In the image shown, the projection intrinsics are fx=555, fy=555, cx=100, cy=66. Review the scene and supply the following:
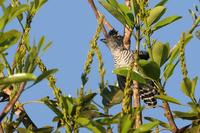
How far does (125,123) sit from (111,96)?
841 millimetres

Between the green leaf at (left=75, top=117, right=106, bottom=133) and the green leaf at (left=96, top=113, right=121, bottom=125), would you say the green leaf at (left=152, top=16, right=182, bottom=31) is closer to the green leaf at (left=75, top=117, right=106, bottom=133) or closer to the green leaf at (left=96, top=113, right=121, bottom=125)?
the green leaf at (left=96, top=113, right=121, bottom=125)

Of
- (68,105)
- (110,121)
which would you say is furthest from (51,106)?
(110,121)

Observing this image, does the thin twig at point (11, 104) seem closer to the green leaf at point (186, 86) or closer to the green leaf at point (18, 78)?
the green leaf at point (18, 78)

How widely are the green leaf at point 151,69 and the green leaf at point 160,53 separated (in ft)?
0.26

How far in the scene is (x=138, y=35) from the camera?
1998mm

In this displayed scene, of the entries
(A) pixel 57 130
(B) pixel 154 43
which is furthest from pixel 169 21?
(A) pixel 57 130

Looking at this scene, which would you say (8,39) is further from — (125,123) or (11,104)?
(125,123)

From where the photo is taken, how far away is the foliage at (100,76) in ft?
5.76

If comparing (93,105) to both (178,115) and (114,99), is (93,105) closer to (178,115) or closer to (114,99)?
(114,99)

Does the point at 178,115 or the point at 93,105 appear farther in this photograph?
the point at 93,105

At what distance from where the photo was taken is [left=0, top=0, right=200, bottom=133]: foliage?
5.76 ft

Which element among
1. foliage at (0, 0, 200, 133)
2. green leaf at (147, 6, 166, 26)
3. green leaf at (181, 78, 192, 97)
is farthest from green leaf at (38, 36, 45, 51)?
green leaf at (147, 6, 166, 26)

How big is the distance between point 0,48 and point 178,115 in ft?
2.56

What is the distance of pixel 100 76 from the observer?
6.57ft
